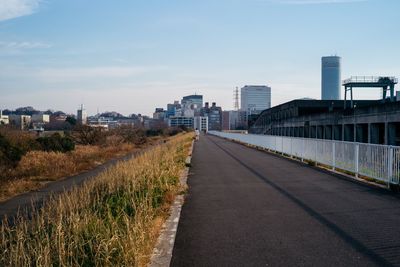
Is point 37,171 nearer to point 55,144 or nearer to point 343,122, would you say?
point 55,144

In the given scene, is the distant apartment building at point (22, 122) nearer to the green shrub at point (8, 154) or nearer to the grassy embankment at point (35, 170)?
the grassy embankment at point (35, 170)

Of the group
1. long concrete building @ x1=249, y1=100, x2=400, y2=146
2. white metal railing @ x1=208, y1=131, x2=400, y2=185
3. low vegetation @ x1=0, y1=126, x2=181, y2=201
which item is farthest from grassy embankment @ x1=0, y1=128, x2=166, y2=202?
long concrete building @ x1=249, y1=100, x2=400, y2=146

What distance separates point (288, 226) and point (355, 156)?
7765 mm

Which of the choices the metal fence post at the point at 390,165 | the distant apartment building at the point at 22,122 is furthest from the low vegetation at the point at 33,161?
the metal fence post at the point at 390,165

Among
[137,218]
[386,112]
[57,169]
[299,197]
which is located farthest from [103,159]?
[137,218]

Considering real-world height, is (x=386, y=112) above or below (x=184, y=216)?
above

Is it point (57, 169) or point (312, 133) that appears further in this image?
point (312, 133)

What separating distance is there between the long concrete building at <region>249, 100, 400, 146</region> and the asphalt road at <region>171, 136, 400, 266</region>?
17.7 metres

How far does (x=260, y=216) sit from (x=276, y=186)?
14.4 feet

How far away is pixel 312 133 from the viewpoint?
Result: 4784 centimetres

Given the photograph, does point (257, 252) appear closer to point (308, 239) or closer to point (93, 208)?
point (308, 239)

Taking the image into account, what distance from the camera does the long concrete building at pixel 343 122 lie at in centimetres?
2855

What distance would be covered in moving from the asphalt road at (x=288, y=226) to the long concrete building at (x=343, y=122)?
1769 cm

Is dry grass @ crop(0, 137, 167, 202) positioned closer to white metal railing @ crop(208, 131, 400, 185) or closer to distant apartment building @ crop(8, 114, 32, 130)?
distant apartment building @ crop(8, 114, 32, 130)
